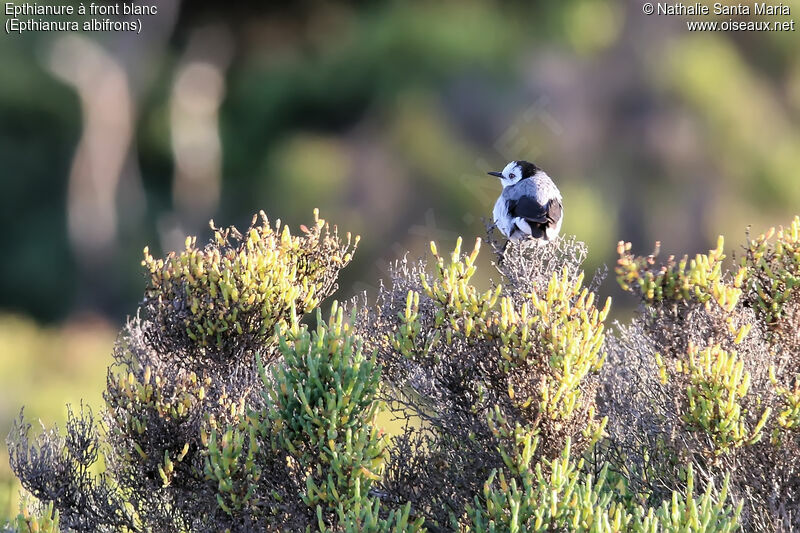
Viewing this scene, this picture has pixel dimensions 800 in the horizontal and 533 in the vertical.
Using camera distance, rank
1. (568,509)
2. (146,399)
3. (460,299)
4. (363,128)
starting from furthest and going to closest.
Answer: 1. (363,128)
2. (146,399)
3. (460,299)
4. (568,509)

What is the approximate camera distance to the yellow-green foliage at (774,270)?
22.6 ft

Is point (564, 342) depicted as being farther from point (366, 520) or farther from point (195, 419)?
point (195, 419)

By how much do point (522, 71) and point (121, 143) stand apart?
11.4 m

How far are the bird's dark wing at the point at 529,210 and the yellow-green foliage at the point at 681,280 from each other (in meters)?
1.28

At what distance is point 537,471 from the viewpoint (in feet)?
18.1

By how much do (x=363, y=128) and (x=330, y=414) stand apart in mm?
21198

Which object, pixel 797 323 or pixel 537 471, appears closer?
pixel 537 471

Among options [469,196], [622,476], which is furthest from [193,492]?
[469,196]

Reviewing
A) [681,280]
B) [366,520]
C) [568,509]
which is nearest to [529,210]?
[681,280]

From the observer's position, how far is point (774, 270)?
703 cm

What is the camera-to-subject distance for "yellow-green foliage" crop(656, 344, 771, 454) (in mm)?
5734

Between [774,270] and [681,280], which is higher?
[774,270]

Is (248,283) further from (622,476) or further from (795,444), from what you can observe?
(795,444)

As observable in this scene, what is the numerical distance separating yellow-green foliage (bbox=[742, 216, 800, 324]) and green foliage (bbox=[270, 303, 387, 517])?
3.04 m
